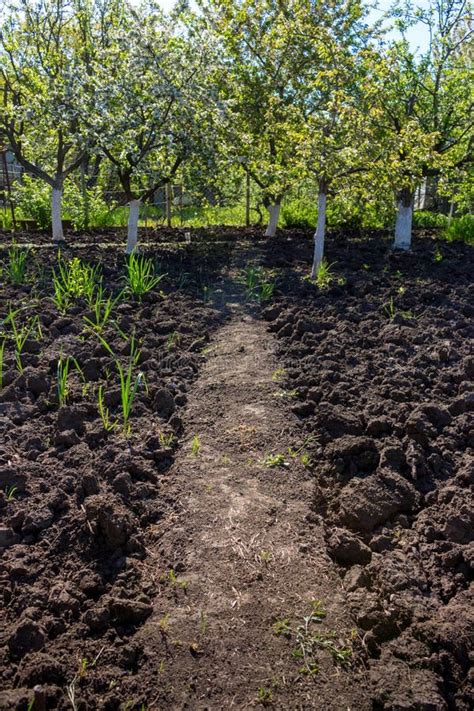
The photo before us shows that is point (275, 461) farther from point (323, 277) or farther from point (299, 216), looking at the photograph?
point (299, 216)

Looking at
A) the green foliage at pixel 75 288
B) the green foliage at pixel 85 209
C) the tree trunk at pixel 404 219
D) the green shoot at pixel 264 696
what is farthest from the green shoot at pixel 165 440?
the green foliage at pixel 85 209

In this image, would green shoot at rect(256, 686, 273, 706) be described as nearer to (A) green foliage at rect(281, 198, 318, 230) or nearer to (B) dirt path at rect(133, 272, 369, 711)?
(B) dirt path at rect(133, 272, 369, 711)

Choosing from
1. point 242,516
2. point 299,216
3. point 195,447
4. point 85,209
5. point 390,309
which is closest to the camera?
point 242,516

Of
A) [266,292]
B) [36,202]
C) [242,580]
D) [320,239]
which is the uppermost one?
[36,202]

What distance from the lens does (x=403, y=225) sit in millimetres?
9680

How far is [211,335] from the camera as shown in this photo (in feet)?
20.3

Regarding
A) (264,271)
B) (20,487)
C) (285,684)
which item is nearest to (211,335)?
(264,271)

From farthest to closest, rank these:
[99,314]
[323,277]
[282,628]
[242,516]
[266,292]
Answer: [323,277], [266,292], [99,314], [242,516], [282,628]

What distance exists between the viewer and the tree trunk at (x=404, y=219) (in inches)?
380

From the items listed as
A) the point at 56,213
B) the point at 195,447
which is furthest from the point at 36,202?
the point at 195,447

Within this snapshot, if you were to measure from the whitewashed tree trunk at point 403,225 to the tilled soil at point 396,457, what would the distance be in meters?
2.45

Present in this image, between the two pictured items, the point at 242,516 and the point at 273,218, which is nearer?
the point at 242,516

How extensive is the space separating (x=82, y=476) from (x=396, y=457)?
1853 mm

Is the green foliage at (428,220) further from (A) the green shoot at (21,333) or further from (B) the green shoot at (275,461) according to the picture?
(B) the green shoot at (275,461)
